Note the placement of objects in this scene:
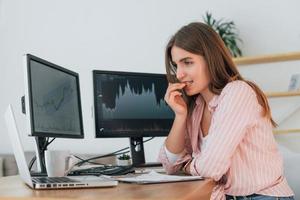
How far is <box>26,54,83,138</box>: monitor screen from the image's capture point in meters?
1.48

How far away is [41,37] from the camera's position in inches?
152

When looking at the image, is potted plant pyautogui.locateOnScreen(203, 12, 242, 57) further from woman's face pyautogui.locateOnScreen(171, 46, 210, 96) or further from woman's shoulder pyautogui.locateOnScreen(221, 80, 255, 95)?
woman's shoulder pyautogui.locateOnScreen(221, 80, 255, 95)

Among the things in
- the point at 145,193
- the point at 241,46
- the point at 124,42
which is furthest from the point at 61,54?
the point at 145,193

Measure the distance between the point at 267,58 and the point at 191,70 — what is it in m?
1.73

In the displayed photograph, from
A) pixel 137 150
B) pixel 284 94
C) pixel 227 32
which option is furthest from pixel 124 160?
pixel 227 32

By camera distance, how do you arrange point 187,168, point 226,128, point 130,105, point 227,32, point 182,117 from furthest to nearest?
point 227,32
point 130,105
point 182,117
point 187,168
point 226,128

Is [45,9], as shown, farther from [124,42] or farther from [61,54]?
[124,42]

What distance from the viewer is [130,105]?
2.03m

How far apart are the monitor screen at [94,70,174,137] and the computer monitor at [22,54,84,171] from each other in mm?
110

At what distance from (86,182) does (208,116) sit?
599mm

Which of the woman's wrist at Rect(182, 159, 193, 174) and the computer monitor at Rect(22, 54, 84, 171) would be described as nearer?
the woman's wrist at Rect(182, 159, 193, 174)

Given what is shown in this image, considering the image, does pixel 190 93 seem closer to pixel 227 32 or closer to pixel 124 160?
pixel 124 160

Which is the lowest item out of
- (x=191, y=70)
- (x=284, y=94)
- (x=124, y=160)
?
(x=124, y=160)

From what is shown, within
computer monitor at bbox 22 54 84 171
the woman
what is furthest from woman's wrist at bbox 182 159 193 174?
computer monitor at bbox 22 54 84 171
